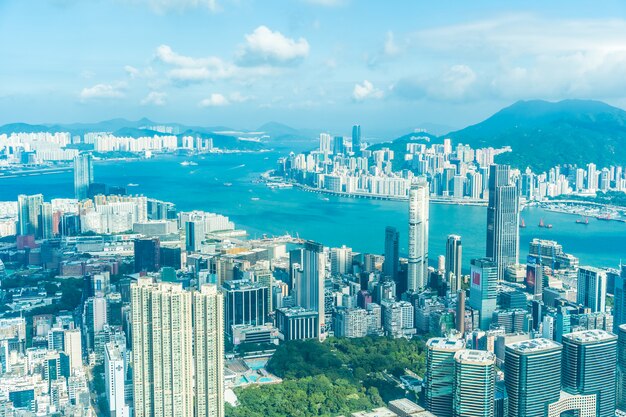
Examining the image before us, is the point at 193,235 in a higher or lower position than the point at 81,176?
lower

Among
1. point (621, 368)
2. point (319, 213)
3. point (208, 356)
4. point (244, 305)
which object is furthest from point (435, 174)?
point (208, 356)

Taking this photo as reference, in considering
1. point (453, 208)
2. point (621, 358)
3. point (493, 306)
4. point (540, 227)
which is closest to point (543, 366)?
point (621, 358)

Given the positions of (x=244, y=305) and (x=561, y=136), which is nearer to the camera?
(x=244, y=305)

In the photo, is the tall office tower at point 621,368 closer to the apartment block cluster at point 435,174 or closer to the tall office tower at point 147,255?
the tall office tower at point 147,255

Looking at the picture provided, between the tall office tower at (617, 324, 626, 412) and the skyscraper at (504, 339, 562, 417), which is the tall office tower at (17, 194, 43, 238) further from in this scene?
the tall office tower at (617, 324, 626, 412)

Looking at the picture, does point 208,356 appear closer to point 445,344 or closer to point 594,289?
point 445,344

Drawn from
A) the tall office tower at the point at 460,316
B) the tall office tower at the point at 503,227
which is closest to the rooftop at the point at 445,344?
the tall office tower at the point at 460,316

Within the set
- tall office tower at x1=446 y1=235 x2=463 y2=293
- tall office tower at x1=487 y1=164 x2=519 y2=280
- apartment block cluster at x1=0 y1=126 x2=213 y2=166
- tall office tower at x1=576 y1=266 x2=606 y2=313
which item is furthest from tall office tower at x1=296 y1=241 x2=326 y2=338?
apartment block cluster at x1=0 y1=126 x2=213 y2=166
